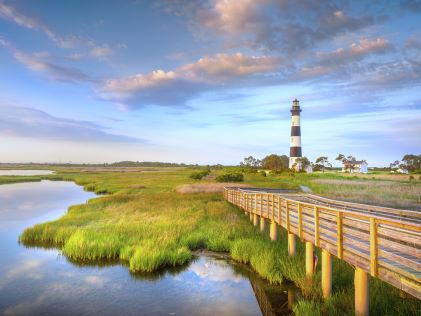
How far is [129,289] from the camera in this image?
1231 centimetres

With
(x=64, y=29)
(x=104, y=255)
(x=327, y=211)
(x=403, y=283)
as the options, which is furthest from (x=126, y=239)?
(x=64, y=29)

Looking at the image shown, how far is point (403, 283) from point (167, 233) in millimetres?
12924

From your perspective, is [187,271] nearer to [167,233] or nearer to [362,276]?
[167,233]

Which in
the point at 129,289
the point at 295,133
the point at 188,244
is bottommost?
the point at 129,289

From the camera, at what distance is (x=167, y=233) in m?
18.0

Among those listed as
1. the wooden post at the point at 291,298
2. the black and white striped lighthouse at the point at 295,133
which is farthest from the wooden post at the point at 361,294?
the black and white striped lighthouse at the point at 295,133

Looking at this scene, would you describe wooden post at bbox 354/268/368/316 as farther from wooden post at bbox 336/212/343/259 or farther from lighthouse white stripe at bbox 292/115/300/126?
lighthouse white stripe at bbox 292/115/300/126

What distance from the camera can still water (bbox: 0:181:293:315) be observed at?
35.2 feet

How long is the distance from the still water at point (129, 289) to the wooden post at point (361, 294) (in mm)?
2656

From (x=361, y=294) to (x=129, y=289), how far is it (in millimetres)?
7704

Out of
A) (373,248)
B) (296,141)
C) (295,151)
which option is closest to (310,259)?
(373,248)

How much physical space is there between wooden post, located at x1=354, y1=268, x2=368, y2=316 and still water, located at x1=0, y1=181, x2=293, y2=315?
2.66 metres

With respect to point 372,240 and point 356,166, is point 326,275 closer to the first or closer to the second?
point 372,240

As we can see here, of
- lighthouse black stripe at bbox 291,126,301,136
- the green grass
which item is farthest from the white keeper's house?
the green grass
